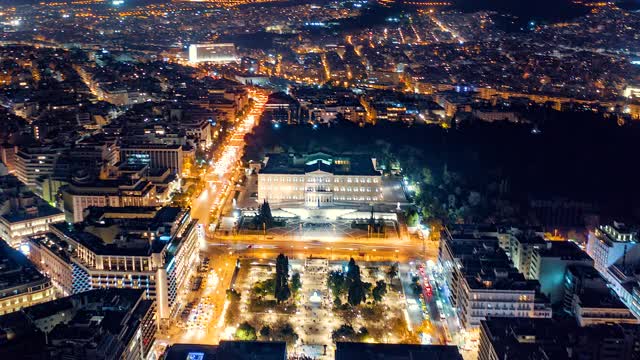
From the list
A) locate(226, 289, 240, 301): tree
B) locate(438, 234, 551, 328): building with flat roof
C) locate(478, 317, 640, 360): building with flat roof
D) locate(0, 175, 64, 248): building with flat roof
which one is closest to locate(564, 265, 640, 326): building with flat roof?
locate(438, 234, 551, 328): building with flat roof

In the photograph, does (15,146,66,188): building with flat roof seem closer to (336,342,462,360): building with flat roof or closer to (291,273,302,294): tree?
(291,273,302,294): tree

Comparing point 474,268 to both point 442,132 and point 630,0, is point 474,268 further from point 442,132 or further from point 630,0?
point 630,0

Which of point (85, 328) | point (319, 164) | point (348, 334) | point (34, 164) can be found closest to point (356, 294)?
point (348, 334)

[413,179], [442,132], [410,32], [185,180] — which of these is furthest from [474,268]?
[410,32]

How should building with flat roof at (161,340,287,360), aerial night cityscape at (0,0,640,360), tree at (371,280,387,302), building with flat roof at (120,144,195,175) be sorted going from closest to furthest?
building with flat roof at (161,340,287,360)
aerial night cityscape at (0,0,640,360)
tree at (371,280,387,302)
building with flat roof at (120,144,195,175)

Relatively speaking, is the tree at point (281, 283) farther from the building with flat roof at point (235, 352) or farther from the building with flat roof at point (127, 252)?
the building with flat roof at point (235, 352)

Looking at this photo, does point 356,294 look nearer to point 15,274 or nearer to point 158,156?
point 15,274
